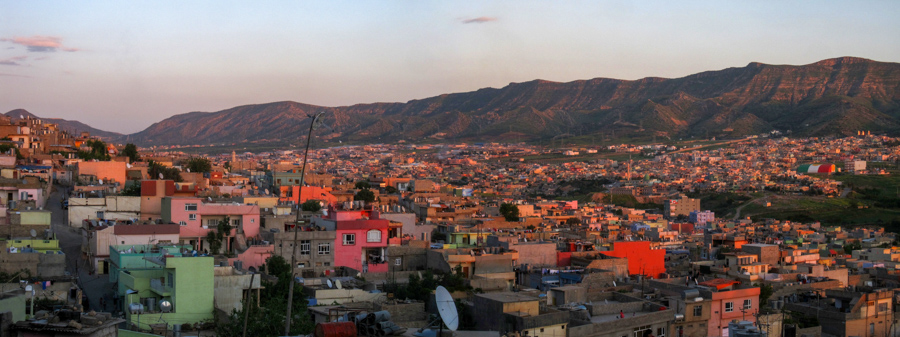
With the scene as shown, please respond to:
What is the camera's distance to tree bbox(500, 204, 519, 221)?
40406mm

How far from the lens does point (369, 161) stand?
4628 inches

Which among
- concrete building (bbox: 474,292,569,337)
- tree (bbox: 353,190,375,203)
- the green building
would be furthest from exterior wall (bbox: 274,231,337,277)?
tree (bbox: 353,190,375,203)

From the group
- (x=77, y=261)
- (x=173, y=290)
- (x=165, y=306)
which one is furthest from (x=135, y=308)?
(x=77, y=261)

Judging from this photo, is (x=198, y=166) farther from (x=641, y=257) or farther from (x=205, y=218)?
(x=641, y=257)

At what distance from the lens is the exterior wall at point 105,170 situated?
29.6m

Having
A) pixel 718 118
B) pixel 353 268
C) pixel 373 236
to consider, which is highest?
pixel 718 118

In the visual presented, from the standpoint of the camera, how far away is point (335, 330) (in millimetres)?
6945

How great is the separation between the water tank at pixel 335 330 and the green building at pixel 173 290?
725 cm

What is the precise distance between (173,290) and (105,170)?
17.6 meters

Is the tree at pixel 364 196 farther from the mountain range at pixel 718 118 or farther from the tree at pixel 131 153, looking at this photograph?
the mountain range at pixel 718 118

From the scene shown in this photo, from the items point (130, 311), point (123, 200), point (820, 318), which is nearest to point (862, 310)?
point (820, 318)

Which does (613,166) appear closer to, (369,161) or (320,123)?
(369,161)

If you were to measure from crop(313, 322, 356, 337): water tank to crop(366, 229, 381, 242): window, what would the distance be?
1474cm

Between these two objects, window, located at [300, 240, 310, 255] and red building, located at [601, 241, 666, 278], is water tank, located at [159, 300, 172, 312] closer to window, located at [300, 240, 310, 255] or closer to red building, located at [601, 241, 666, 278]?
window, located at [300, 240, 310, 255]
